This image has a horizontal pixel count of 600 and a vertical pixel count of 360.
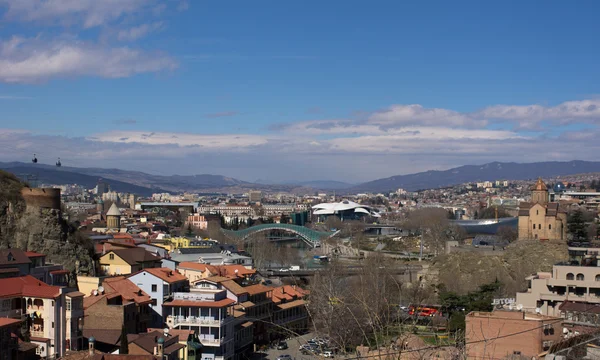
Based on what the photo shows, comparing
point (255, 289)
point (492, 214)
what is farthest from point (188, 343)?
point (492, 214)

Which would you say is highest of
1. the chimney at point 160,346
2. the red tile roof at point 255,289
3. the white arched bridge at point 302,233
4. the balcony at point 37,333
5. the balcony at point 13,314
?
the balcony at point 13,314

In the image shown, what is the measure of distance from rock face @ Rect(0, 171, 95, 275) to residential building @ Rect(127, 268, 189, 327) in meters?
4.35

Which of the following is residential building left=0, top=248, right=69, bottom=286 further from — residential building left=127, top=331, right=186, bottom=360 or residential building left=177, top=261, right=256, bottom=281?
residential building left=177, top=261, right=256, bottom=281

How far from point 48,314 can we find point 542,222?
1140 inches

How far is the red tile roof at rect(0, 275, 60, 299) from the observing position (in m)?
18.9

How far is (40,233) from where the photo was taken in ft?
96.5

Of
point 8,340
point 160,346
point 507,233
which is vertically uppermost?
point 8,340

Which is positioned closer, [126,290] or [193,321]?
[193,321]

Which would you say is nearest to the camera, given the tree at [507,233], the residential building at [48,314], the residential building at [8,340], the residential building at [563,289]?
the residential building at [8,340]

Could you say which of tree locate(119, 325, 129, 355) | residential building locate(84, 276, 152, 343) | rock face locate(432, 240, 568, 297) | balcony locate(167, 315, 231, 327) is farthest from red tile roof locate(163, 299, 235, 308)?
rock face locate(432, 240, 568, 297)

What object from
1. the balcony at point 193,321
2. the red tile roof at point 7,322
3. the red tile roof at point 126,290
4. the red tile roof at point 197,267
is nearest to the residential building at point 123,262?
the red tile roof at point 197,267

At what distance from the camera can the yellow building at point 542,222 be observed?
40.3 metres

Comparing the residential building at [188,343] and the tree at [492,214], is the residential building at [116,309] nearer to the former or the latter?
the residential building at [188,343]

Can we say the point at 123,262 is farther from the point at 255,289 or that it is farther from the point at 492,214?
the point at 492,214
